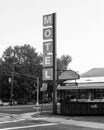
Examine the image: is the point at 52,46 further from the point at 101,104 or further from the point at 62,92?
the point at 101,104

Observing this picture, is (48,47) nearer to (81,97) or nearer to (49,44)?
(49,44)

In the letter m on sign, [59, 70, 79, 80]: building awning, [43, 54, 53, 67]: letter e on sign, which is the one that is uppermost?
the letter m on sign

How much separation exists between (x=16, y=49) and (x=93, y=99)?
62.8 meters

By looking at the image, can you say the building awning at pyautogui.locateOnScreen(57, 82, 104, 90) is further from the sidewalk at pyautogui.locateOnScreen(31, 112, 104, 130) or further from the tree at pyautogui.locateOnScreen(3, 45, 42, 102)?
the tree at pyautogui.locateOnScreen(3, 45, 42, 102)

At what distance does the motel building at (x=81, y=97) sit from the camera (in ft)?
Result: 78.4

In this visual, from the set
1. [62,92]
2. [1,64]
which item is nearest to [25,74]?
[1,64]

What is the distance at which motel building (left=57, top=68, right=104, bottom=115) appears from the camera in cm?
2391

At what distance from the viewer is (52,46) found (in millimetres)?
26375

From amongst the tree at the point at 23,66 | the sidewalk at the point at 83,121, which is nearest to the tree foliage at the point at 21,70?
the tree at the point at 23,66

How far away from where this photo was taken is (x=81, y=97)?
2652cm

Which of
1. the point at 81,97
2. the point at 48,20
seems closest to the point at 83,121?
the point at 81,97

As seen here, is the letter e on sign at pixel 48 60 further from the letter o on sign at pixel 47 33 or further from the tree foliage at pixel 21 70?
the tree foliage at pixel 21 70

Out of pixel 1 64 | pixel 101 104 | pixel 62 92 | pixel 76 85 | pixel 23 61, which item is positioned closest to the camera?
pixel 101 104

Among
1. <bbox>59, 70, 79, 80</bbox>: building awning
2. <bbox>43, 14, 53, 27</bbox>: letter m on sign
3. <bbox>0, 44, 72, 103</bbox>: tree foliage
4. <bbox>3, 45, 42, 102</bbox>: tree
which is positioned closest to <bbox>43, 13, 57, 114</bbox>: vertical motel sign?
<bbox>43, 14, 53, 27</bbox>: letter m on sign
